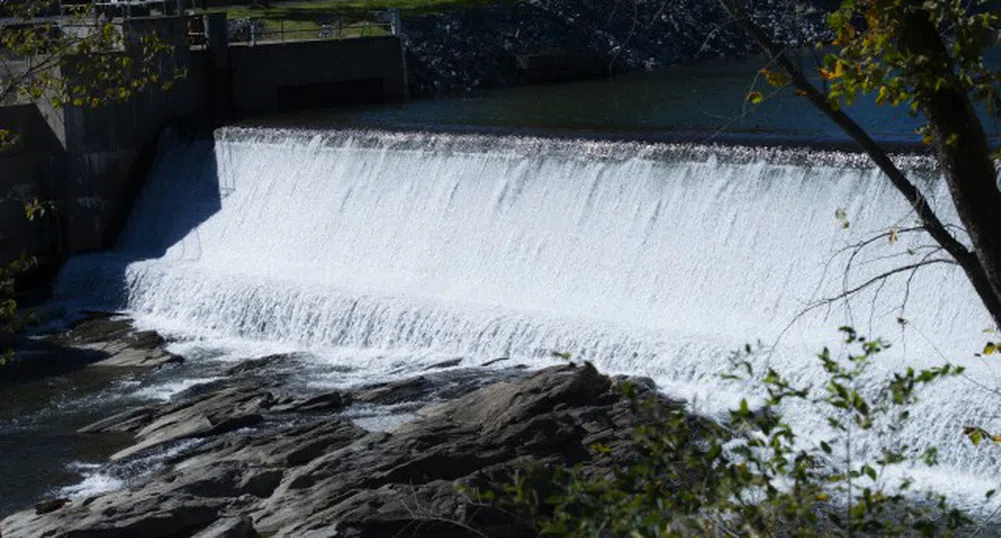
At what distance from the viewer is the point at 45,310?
2353 centimetres

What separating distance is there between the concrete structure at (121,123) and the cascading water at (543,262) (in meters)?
0.84

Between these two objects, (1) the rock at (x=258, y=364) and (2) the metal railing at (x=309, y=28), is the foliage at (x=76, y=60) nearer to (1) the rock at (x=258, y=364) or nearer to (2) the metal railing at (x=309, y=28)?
(1) the rock at (x=258, y=364)

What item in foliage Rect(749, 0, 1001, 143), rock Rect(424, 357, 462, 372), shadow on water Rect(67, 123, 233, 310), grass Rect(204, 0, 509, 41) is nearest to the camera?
foliage Rect(749, 0, 1001, 143)

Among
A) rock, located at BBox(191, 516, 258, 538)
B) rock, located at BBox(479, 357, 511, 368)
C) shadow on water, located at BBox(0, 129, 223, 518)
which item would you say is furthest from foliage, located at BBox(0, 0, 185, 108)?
rock, located at BBox(479, 357, 511, 368)

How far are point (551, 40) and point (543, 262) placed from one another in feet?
61.6

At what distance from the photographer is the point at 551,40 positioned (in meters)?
38.3

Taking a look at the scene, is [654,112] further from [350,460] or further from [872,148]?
[872,148]

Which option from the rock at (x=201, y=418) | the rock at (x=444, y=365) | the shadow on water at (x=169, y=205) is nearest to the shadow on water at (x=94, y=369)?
the shadow on water at (x=169, y=205)

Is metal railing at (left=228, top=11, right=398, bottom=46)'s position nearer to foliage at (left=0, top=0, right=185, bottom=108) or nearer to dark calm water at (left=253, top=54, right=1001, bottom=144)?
dark calm water at (left=253, top=54, right=1001, bottom=144)

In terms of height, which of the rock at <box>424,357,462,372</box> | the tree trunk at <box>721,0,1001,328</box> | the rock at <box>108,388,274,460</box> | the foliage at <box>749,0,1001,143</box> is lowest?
the rock at <box>108,388,274,460</box>

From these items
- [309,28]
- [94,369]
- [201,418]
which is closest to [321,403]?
[201,418]

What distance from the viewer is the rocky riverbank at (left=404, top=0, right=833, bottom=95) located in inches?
1403

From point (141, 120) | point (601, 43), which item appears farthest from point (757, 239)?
point (601, 43)

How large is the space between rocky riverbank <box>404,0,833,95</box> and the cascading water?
10.5 m
